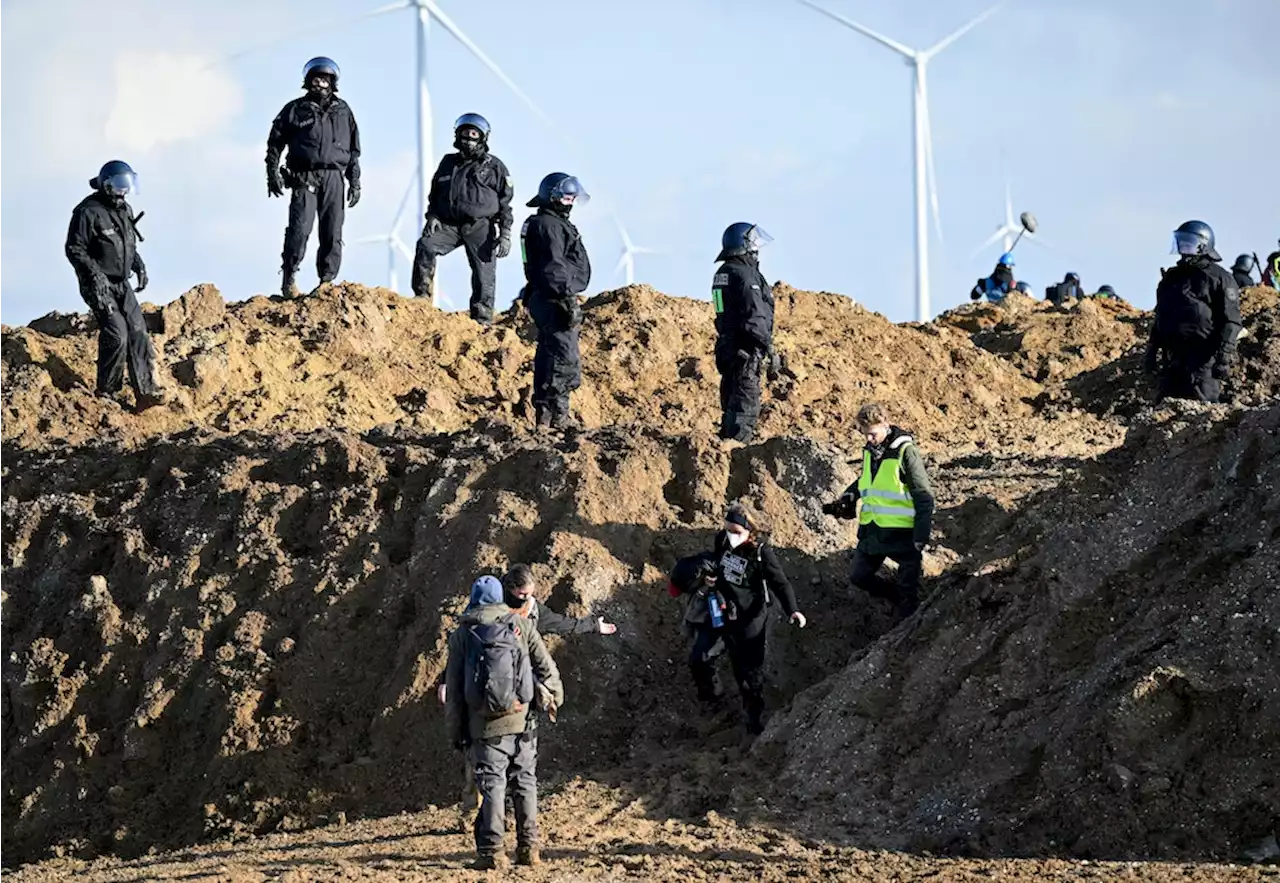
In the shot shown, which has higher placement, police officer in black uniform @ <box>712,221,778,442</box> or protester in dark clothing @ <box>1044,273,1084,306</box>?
protester in dark clothing @ <box>1044,273,1084,306</box>

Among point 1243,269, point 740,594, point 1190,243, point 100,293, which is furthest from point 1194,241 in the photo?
point 1243,269

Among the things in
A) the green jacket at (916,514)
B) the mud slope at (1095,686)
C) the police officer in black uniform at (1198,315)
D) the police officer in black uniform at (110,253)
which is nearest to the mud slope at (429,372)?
the police officer in black uniform at (110,253)

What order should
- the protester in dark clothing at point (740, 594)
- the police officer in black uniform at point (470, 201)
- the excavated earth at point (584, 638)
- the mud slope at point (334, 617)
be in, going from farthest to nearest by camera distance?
the police officer in black uniform at point (470, 201)
the mud slope at point (334, 617)
the protester in dark clothing at point (740, 594)
the excavated earth at point (584, 638)

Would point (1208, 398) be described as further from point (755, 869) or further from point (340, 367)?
point (340, 367)

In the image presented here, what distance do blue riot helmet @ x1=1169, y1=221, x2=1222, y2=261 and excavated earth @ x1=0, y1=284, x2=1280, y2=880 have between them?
2.14 m

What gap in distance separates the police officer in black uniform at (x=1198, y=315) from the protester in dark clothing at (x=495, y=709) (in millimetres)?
6967

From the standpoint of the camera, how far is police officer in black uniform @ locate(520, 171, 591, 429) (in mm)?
16062

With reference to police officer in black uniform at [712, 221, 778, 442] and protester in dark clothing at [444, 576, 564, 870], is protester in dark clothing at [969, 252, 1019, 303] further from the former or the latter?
protester in dark clothing at [444, 576, 564, 870]

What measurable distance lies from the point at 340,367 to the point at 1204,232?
8.54 m

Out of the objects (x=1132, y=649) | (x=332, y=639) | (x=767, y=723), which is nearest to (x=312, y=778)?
(x=332, y=639)

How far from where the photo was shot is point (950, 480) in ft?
52.5

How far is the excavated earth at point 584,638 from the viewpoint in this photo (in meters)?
10.3

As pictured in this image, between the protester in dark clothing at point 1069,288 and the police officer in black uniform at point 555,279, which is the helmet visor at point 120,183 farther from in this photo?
the protester in dark clothing at point 1069,288

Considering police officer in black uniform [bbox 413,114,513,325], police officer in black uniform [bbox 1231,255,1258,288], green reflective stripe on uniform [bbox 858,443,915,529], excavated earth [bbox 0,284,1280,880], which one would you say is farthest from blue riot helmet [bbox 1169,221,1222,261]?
police officer in black uniform [bbox 1231,255,1258,288]
